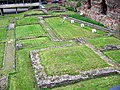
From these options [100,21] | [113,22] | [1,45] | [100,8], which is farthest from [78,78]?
[100,8]

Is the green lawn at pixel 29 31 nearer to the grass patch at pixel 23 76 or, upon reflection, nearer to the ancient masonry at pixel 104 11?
the grass patch at pixel 23 76

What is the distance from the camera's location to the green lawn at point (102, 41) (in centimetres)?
2221

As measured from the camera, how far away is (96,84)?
14.8 meters

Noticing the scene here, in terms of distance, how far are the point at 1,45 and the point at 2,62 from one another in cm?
526

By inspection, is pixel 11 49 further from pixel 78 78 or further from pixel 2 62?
pixel 78 78

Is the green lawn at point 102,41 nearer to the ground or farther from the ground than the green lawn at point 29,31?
farther from the ground

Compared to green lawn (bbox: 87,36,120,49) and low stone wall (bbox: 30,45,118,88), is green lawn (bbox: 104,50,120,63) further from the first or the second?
low stone wall (bbox: 30,45,118,88)

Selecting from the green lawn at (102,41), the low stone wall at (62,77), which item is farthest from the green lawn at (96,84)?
the green lawn at (102,41)

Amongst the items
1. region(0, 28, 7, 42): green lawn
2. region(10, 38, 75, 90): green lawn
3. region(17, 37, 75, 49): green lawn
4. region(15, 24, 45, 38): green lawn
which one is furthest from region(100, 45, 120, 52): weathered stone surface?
region(0, 28, 7, 42): green lawn

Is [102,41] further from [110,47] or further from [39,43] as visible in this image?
[39,43]

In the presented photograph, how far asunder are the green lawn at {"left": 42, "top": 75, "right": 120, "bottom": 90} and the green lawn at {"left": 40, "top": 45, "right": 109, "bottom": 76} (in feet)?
4.37

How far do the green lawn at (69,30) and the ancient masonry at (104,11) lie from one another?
2.35 metres

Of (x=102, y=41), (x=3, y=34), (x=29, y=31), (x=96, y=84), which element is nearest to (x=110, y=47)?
(x=102, y=41)

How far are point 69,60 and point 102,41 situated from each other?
6602 millimetres
